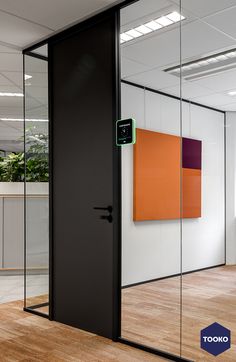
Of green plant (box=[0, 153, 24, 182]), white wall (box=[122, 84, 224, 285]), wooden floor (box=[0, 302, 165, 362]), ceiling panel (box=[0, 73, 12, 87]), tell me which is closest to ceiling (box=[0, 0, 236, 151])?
white wall (box=[122, 84, 224, 285])

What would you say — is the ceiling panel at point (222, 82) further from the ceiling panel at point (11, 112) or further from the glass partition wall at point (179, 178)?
the ceiling panel at point (11, 112)

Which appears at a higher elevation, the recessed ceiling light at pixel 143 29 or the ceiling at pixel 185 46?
the recessed ceiling light at pixel 143 29

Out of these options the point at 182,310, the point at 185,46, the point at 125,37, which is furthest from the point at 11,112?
the point at 182,310

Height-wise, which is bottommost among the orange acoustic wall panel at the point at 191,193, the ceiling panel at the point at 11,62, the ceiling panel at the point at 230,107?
the orange acoustic wall panel at the point at 191,193

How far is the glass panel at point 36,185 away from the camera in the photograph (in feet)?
11.0

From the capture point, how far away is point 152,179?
2557 mm

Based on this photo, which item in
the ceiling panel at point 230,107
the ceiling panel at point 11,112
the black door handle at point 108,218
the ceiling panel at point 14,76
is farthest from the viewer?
the ceiling panel at point 11,112

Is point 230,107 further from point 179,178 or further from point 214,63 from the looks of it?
point 179,178

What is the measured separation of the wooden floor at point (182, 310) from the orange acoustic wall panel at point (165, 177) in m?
0.39

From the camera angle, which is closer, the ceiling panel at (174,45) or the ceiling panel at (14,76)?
the ceiling panel at (174,45)

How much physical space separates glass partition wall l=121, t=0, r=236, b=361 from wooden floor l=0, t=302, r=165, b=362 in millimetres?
165

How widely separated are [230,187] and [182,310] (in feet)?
2.57

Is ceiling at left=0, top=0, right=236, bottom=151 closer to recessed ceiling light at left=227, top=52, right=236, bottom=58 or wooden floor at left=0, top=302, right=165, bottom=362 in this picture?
recessed ceiling light at left=227, top=52, right=236, bottom=58

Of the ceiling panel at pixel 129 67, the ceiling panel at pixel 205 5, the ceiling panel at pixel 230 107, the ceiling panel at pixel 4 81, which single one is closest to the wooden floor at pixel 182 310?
the ceiling panel at pixel 230 107
